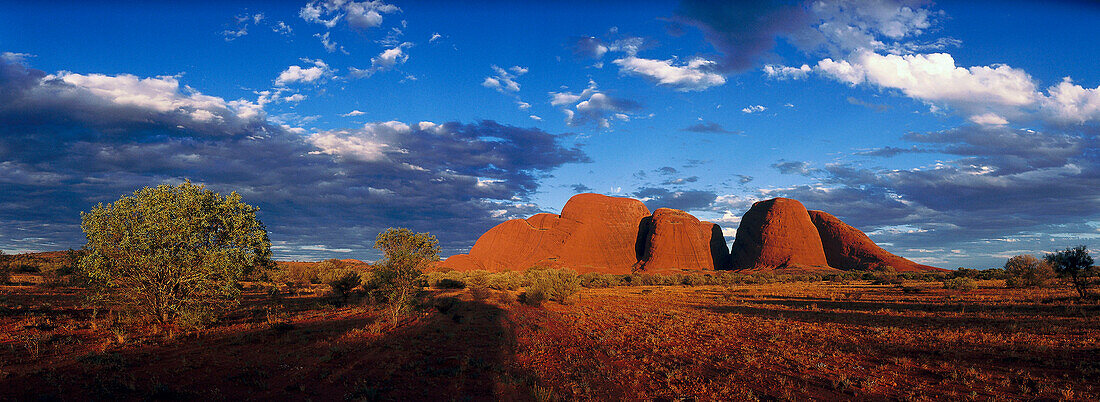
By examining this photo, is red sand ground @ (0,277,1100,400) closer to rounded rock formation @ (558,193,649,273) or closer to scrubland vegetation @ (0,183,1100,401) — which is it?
scrubland vegetation @ (0,183,1100,401)

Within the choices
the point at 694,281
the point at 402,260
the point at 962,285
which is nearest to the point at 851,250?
the point at 694,281

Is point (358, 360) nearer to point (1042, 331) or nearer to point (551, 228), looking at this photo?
point (1042, 331)

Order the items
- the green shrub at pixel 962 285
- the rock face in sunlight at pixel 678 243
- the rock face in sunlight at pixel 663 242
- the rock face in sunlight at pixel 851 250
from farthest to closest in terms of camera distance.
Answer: the rock face in sunlight at pixel 678 243 < the rock face in sunlight at pixel 663 242 < the rock face in sunlight at pixel 851 250 < the green shrub at pixel 962 285

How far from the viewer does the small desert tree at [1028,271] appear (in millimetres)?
29875

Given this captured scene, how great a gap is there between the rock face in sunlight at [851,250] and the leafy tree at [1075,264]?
55487 mm

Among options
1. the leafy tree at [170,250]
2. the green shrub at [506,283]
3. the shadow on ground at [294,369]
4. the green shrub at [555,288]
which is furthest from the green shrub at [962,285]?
the leafy tree at [170,250]

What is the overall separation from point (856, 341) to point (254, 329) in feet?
64.8

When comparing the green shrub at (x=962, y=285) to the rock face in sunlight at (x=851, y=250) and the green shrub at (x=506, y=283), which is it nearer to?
the green shrub at (x=506, y=283)

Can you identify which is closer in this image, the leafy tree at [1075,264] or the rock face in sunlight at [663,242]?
the leafy tree at [1075,264]

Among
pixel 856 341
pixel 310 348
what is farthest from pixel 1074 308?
pixel 310 348

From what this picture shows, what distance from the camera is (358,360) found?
10773 mm

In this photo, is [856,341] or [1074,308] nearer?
[856,341]

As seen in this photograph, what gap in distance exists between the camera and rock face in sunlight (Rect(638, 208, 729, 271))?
85.4 m

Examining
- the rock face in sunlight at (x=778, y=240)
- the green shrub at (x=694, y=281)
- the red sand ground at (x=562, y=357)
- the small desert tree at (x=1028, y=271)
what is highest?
the rock face in sunlight at (x=778, y=240)
